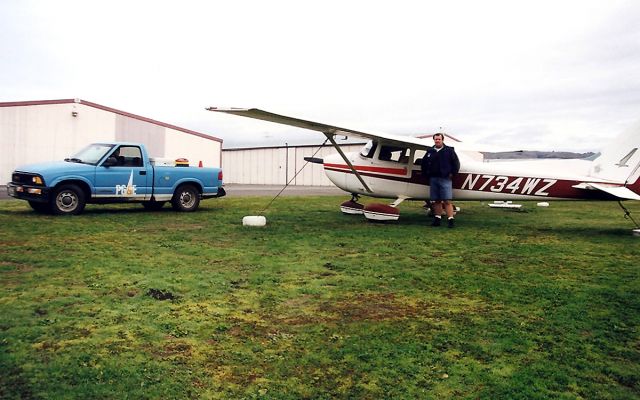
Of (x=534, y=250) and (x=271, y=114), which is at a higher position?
(x=271, y=114)

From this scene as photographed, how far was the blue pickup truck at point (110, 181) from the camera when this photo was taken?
11.6 m

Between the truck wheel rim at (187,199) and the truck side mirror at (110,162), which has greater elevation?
the truck side mirror at (110,162)

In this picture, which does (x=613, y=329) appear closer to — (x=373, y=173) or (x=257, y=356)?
(x=257, y=356)

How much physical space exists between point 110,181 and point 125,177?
0.38 metres

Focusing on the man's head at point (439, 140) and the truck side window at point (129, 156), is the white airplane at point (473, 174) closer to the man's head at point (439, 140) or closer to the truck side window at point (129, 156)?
the man's head at point (439, 140)

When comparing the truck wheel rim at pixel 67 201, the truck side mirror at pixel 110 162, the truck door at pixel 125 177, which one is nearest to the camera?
the truck wheel rim at pixel 67 201

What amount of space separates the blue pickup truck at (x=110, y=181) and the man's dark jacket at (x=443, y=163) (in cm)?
628

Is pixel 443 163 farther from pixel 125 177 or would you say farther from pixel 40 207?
pixel 40 207

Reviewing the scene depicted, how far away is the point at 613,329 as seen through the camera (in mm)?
4418

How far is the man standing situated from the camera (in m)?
11.2

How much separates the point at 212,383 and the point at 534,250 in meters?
6.95

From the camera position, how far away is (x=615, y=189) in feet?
35.0

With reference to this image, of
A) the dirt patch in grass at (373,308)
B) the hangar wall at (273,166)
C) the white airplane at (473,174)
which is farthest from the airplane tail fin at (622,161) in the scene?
the hangar wall at (273,166)

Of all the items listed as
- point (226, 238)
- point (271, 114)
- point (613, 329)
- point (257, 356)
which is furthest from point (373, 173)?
point (257, 356)
